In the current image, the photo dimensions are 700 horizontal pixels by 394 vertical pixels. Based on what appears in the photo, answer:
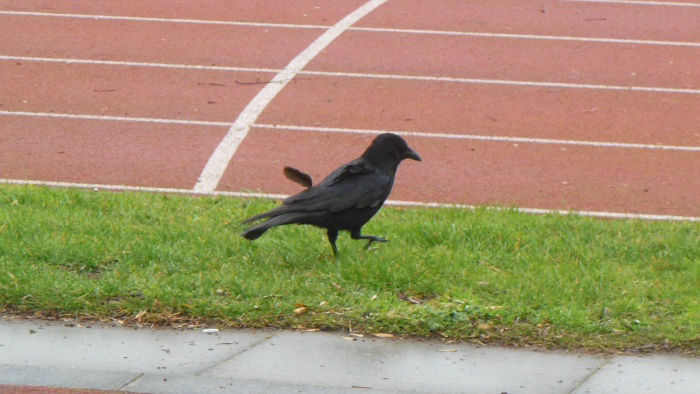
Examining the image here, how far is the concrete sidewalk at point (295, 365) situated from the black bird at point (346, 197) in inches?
34.5

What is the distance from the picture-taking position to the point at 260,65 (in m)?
10.7

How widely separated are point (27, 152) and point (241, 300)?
12.3 feet

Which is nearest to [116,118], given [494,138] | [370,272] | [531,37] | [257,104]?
[257,104]

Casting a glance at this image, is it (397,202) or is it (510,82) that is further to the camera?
(510,82)

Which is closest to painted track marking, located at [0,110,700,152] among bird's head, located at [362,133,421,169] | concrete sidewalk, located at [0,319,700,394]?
bird's head, located at [362,133,421,169]

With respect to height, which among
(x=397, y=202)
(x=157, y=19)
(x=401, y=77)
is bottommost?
(x=397, y=202)

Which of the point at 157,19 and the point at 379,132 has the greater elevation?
the point at 157,19

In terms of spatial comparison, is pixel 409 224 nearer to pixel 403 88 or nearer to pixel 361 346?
pixel 361 346

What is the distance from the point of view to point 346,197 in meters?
5.36

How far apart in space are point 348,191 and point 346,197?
0.04 m

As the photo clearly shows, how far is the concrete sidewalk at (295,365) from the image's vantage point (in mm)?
3994

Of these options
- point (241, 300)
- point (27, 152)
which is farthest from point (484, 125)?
point (241, 300)

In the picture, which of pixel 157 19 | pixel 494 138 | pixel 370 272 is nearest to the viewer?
pixel 370 272

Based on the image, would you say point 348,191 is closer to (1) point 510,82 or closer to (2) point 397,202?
(2) point 397,202
